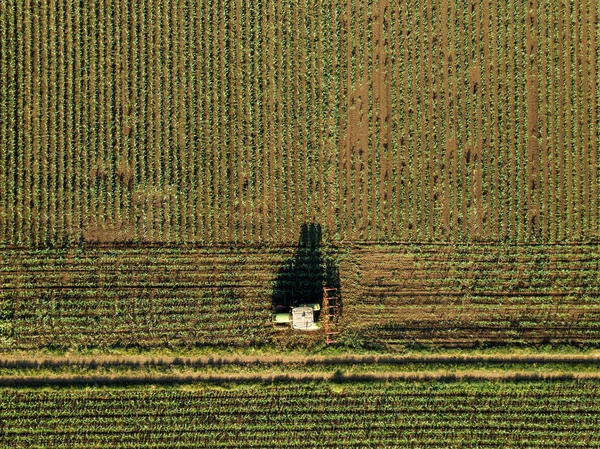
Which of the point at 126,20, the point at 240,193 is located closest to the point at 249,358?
the point at 240,193

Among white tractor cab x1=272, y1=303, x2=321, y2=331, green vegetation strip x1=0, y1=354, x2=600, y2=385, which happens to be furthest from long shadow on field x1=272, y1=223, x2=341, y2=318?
green vegetation strip x1=0, y1=354, x2=600, y2=385

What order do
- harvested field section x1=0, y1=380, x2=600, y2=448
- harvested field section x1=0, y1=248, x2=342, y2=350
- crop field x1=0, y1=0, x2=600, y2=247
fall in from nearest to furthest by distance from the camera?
harvested field section x1=0, y1=380, x2=600, y2=448 < harvested field section x1=0, y1=248, x2=342, y2=350 < crop field x1=0, y1=0, x2=600, y2=247

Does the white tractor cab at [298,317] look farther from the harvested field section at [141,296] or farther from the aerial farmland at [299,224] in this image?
the harvested field section at [141,296]

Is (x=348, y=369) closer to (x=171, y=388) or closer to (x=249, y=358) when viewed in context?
(x=249, y=358)

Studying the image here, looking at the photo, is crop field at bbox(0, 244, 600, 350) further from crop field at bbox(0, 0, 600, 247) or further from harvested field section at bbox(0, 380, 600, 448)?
harvested field section at bbox(0, 380, 600, 448)

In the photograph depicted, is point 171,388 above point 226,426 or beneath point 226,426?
above
